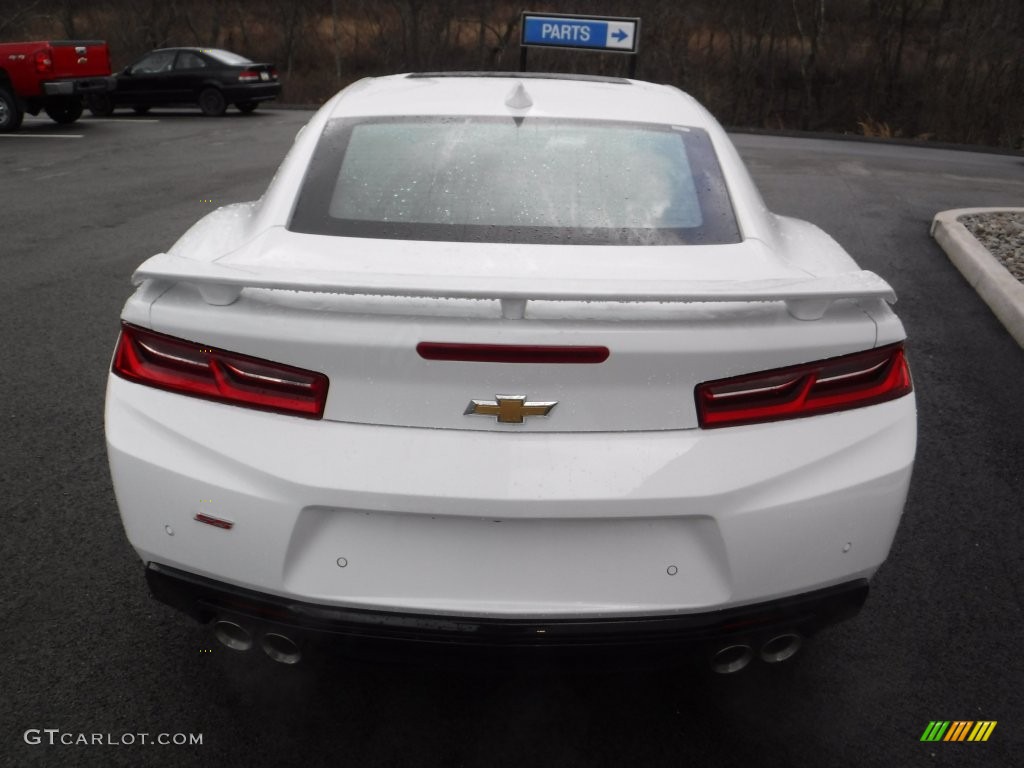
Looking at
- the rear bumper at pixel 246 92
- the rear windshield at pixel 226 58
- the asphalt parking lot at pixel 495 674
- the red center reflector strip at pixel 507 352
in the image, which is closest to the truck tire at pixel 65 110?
the rear bumper at pixel 246 92

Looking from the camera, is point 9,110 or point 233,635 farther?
point 9,110

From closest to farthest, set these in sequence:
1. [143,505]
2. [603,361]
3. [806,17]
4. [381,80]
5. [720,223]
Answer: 1. [603,361]
2. [143,505]
3. [720,223]
4. [381,80]
5. [806,17]

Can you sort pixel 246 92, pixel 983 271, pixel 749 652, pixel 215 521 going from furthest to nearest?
pixel 246 92 < pixel 983 271 < pixel 749 652 < pixel 215 521

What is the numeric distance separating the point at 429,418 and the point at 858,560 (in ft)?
3.42

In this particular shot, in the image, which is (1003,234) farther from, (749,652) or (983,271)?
(749,652)

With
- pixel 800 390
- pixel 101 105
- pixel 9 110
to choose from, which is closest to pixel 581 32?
pixel 9 110

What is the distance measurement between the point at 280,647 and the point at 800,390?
133cm

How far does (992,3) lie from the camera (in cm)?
3009

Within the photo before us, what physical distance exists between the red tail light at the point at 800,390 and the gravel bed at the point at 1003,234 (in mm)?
5368

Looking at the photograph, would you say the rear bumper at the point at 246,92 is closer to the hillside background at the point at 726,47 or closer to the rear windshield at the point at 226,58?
the rear windshield at the point at 226,58

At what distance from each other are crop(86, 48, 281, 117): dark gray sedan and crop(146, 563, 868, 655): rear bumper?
2184 centimetres

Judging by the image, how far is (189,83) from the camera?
2192 cm

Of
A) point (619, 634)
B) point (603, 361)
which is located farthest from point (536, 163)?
point (619, 634)

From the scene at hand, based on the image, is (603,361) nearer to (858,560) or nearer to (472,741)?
(858,560)
